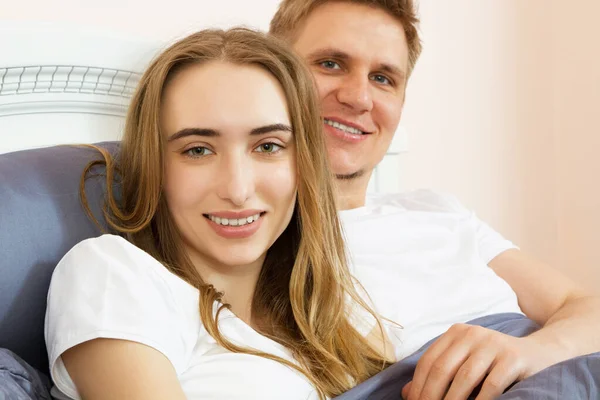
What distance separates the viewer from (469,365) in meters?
1.13

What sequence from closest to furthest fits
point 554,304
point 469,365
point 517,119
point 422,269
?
point 469,365
point 422,269
point 554,304
point 517,119

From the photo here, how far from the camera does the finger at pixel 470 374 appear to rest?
111 centimetres

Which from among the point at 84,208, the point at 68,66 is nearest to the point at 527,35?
the point at 68,66

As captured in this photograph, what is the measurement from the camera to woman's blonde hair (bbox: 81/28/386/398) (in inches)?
43.6

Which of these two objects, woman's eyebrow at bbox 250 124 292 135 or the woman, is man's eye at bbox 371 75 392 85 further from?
woman's eyebrow at bbox 250 124 292 135

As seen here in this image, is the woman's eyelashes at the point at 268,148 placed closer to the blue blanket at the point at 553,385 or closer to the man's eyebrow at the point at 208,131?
the man's eyebrow at the point at 208,131

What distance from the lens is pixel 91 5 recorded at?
5.04 ft

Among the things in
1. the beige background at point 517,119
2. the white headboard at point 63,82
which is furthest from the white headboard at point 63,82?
the beige background at point 517,119

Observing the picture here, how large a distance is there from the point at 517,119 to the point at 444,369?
1.84 meters

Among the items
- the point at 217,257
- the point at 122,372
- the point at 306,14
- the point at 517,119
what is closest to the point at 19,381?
the point at 122,372

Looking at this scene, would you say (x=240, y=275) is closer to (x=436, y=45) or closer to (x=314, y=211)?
(x=314, y=211)

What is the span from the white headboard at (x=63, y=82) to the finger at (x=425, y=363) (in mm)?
679

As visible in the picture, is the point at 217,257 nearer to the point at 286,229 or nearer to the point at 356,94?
the point at 286,229

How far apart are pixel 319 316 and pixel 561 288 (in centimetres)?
64
